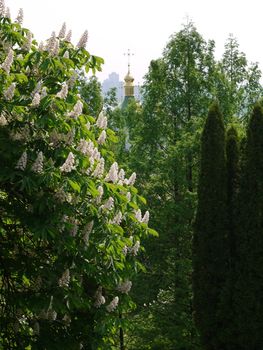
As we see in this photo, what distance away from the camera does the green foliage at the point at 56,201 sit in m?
5.24

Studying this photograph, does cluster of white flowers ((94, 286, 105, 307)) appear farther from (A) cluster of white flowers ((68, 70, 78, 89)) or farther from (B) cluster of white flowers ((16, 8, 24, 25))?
(B) cluster of white flowers ((16, 8, 24, 25))

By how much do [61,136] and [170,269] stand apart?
9.41 meters

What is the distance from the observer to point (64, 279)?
5.48 meters

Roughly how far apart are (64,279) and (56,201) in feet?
2.64

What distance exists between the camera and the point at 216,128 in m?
11.7

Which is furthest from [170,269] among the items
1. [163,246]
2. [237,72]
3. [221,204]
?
[237,72]

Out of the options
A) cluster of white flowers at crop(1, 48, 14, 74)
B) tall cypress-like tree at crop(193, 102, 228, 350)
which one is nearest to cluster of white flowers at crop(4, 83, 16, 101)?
cluster of white flowers at crop(1, 48, 14, 74)

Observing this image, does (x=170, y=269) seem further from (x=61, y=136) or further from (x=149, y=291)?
(x=61, y=136)

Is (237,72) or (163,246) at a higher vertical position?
(237,72)

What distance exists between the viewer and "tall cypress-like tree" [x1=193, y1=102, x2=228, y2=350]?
1105 centimetres

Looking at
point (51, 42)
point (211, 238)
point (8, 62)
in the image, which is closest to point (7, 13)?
point (51, 42)

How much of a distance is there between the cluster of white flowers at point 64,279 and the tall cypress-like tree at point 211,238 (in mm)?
6000

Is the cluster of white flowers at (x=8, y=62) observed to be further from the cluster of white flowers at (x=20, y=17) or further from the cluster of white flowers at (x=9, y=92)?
the cluster of white flowers at (x=20, y=17)

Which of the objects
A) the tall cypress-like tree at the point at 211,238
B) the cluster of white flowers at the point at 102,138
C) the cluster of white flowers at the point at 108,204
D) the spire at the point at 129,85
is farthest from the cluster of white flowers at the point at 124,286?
the spire at the point at 129,85
